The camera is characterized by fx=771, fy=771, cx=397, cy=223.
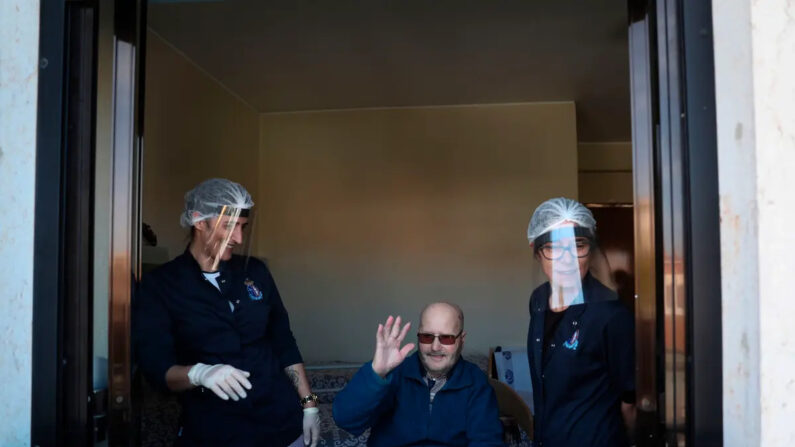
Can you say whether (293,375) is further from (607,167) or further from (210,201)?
(607,167)

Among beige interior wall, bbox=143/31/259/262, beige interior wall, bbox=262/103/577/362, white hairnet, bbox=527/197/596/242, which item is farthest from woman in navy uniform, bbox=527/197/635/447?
beige interior wall, bbox=262/103/577/362

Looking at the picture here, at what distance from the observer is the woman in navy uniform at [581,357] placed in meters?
2.41

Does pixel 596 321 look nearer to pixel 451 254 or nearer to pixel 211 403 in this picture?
pixel 211 403

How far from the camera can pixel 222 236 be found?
2.91 metres

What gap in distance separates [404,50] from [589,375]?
2983 mm

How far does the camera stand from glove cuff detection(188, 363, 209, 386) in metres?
2.59

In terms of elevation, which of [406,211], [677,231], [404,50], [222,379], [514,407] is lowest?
[514,407]

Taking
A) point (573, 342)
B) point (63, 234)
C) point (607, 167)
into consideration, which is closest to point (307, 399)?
point (573, 342)

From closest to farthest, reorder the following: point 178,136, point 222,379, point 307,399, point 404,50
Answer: point 222,379 → point 307,399 → point 178,136 → point 404,50

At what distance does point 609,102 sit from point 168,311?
4.62 m

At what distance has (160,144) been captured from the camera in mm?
4473

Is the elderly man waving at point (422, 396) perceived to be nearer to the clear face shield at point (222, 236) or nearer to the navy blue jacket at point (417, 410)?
the navy blue jacket at point (417, 410)

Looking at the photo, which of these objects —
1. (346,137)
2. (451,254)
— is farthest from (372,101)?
(451,254)

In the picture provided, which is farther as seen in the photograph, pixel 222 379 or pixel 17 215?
pixel 222 379
